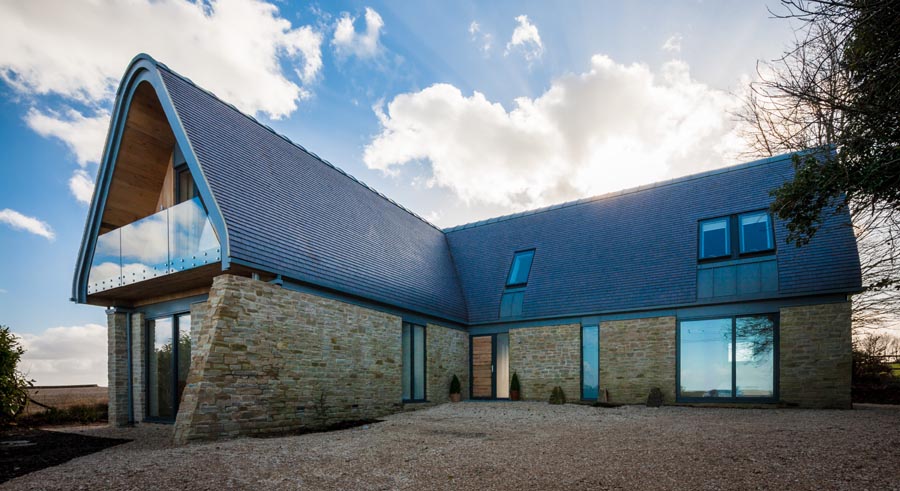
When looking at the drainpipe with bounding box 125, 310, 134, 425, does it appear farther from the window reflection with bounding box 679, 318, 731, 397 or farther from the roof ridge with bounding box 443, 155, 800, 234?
the window reflection with bounding box 679, 318, 731, 397

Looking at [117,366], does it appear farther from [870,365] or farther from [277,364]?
[870,365]

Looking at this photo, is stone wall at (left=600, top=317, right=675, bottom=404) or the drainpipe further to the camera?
stone wall at (left=600, top=317, right=675, bottom=404)

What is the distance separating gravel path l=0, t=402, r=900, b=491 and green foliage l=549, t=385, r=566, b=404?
4.71 metres

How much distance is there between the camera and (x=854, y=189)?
20.1 ft

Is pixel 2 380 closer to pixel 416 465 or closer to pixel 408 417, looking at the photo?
pixel 408 417

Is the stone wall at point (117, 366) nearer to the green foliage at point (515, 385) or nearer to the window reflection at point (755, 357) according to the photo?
the green foliage at point (515, 385)

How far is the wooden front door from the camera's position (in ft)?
52.9

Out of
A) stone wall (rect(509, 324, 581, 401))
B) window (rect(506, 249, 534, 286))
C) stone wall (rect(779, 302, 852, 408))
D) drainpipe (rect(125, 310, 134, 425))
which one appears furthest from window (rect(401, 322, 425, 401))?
stone wall (rect(779, 302, 852, 408))

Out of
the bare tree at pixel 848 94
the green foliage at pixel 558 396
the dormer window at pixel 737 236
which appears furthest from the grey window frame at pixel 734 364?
the bare tree at pixel 848 94

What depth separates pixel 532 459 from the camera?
6.36m

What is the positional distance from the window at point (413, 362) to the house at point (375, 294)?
68mm

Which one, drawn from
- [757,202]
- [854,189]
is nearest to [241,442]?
[854,189]

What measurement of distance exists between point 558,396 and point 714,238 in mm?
6520

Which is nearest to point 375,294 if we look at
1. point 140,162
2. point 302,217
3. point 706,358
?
point 302,217
